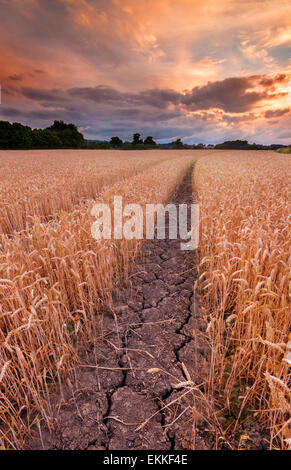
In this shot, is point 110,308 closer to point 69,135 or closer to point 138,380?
point 138,380

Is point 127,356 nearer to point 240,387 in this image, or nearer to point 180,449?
point 180,449

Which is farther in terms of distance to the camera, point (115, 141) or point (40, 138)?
point (115, 141)

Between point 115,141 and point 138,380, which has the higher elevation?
point 115,141

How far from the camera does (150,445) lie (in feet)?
5.58

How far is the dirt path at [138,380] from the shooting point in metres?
1.74

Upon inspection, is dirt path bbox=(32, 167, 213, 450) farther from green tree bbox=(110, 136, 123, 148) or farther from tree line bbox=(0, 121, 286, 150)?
green tree bbox=(110, 136, 123, 148)

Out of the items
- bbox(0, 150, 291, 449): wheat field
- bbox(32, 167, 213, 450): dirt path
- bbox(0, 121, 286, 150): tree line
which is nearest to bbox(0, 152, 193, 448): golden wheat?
bbox(0, 150, 291, 449): wheat field

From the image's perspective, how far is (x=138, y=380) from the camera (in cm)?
222

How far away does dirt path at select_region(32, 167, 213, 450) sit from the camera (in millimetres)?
1742

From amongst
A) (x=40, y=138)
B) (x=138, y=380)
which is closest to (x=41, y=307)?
(x=138, y=380)

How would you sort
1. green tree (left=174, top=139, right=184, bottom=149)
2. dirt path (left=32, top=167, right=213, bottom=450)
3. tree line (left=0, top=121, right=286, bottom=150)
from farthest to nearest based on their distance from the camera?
green tree (left=174, top=139, right=184, bottom=149) → tree line (left=0, top=121, right=286, bottom=150) → dirt path (left=32, top=167, right=213, bottom=450)

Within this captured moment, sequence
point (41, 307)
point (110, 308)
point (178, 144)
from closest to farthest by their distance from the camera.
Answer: point (41, 307) → point (110, 308) → point (178, 144)
